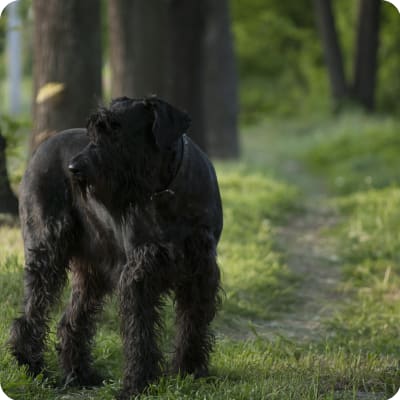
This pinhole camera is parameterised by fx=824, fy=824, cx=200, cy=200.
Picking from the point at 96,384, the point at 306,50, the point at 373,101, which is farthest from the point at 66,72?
the point at 306,50

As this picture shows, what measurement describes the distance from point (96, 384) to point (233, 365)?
0.91 m

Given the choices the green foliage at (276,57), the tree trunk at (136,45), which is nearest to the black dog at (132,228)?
the tree trunk at (136,45)

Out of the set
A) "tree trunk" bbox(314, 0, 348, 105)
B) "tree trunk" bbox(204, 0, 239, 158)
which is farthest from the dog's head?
"tree trunk" bbox(314, 0, 348, 105)

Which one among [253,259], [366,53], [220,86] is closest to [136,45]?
[220,86]

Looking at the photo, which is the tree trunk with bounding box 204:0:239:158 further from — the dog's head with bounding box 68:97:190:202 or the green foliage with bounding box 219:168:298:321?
the dog's head with bounding box 68:97:190:202

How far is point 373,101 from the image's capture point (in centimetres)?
2484

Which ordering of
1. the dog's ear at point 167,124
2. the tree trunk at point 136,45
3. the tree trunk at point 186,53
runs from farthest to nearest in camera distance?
the tree trunk at point 186,53 < the tree trunk at point 136,45 < the dog's ear at point 167,124

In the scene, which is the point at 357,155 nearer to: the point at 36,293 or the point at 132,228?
the point at 36,293

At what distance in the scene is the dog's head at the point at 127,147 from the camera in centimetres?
453

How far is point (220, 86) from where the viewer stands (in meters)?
17.8

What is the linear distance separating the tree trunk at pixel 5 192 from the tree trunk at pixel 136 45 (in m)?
4.76

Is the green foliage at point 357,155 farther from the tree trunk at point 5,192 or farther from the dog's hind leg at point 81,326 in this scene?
the dog's hind leg at point 81,326

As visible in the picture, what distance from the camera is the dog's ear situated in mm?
4621

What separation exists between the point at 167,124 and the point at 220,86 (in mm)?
13275
